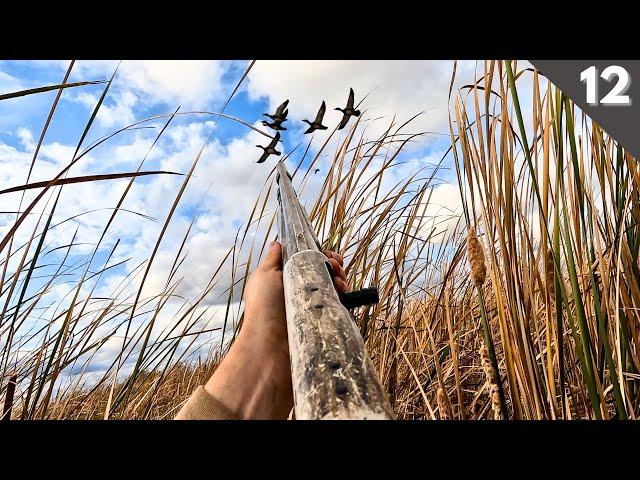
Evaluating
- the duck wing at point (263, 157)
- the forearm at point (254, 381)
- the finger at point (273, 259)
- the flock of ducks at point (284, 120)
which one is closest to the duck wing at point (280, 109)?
the flock of ducks at point (284, 120)

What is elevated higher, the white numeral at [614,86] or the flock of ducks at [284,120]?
the flock of ducks at [284,120]

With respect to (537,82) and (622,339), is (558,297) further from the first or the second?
(537,82)

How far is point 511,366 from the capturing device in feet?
3.38

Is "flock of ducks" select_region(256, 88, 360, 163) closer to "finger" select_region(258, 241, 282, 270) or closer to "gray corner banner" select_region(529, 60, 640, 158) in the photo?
"finger" select_region(258, 241, 282, 270)

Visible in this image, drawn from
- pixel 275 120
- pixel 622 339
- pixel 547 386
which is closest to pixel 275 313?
pixel 547 386

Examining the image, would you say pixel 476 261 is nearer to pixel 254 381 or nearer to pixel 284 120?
pixel 254 381

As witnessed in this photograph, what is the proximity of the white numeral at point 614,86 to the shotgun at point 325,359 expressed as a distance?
915 millimetres

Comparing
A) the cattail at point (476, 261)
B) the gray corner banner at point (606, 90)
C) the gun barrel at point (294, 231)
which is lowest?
the cattail at point (476, 261)

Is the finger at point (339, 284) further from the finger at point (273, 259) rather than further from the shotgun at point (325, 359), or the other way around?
the finger at point (273, 259)

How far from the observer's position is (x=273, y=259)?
1.86m

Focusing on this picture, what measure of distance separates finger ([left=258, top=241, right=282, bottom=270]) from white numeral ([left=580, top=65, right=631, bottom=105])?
3.76 ft

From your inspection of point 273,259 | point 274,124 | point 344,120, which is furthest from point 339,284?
point 274,124

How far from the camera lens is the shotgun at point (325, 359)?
0.42m

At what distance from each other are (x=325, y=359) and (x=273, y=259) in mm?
1395
